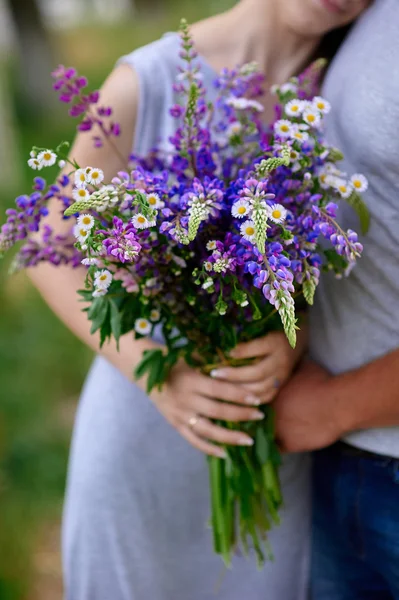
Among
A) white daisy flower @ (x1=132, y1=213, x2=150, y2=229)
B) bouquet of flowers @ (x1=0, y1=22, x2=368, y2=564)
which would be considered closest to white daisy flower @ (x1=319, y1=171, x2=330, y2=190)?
bouquet of flowers @ (x1=0, y1=22, x2=368, y2=564)

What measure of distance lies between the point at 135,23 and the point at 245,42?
10475mm

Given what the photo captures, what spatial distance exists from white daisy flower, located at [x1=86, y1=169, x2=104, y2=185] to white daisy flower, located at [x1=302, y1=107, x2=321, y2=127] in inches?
13.4

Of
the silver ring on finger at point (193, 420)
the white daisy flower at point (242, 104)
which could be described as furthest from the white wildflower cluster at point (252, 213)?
the silver ring on finger at point (193, 420)

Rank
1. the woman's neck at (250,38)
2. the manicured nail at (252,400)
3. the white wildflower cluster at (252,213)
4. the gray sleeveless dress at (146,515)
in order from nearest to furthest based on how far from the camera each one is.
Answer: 1. the white wildflower cluster at (252,213)
2. the manicured nail at (252,400)
3. the woman's neck at (250,38)
4. the gray sleeveless dress at (146,515)

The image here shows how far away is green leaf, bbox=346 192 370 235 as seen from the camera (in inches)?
41.8

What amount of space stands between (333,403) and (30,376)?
2.39m

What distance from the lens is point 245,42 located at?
4.58 ft

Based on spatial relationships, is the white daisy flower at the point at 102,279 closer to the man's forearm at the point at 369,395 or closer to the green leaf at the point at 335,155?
the green leaf at the point at 335,155

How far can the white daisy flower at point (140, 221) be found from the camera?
85cm

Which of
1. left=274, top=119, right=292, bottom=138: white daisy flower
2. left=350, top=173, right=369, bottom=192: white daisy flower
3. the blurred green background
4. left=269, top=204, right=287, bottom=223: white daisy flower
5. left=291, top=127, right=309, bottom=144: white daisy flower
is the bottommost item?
the blurred green background

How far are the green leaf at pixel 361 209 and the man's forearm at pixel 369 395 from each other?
234mm

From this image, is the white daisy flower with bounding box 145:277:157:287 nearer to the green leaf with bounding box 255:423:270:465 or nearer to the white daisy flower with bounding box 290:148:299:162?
the white daisy flower with bounding box 290:148:299:162

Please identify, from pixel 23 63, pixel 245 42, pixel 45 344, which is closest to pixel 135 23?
pixel 23 63

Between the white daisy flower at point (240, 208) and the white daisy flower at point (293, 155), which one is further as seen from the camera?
the white daisy flower at point (293, 155)
